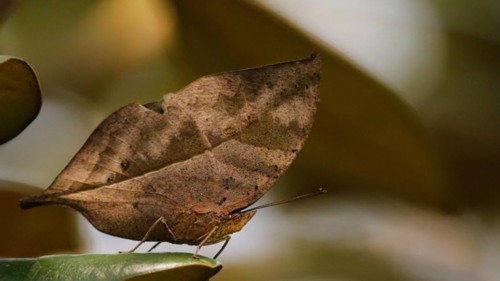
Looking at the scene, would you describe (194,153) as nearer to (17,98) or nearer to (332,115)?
(17,98)

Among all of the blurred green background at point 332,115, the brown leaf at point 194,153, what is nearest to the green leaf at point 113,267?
the brown leaf at point 194,153

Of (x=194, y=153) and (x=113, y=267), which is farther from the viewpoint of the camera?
(x=194, y=153)

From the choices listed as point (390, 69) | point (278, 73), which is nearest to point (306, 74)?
point (278, 73)

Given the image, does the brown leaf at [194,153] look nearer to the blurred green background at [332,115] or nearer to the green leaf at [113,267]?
the green leaf at [113,267]

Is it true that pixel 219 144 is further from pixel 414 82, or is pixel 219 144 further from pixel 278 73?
pixel 414 82

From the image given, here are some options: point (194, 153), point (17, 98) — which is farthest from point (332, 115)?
point (17, 98)

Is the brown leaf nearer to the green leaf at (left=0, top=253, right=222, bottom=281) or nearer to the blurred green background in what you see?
the green leaf at (left=0, top=253, right=222, bottom=281)
